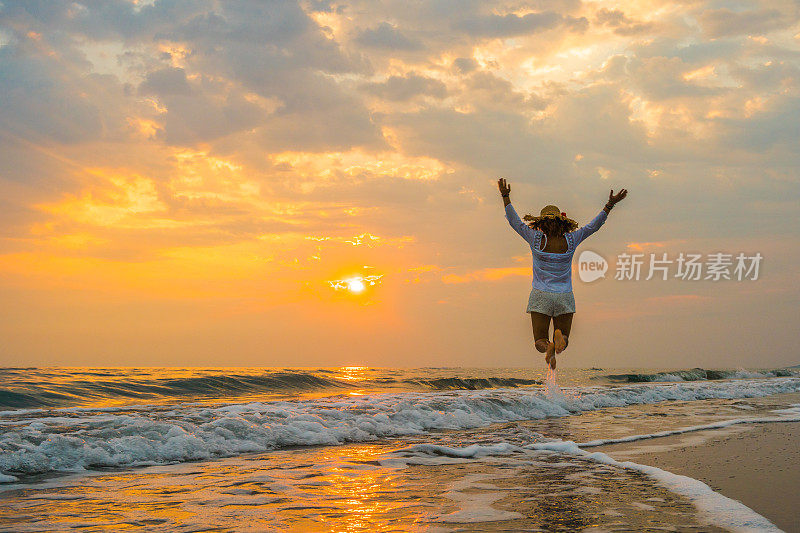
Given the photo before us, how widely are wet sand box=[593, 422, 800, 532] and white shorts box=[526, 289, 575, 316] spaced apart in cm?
195

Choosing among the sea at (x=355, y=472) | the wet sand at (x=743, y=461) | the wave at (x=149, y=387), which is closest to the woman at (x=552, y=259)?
the sea at (x=355, y=472)

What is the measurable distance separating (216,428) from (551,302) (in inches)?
195

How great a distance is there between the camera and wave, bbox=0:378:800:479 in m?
7.06

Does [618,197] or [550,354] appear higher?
[618,197]

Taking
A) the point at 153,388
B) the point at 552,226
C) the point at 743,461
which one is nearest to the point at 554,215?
the point at 552,226

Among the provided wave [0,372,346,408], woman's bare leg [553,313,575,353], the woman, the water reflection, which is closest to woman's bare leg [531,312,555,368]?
the woman

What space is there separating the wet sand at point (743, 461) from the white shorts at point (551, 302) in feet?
6.40

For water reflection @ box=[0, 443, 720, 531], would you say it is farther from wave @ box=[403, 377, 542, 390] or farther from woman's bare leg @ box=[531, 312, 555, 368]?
wave @ box=[403, 377, 542, 390]

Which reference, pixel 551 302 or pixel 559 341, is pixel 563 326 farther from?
pixel 551 302

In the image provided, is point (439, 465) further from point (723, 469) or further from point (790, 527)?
point (790, 527)

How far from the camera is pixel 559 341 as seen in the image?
355 inches

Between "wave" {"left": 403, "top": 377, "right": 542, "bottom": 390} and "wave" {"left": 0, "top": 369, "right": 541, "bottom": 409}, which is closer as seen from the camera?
"wave" {"left": 0, "top": 369, "right": 541, "bottom": 409}

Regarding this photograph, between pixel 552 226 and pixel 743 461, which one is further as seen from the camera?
pixel 552 226

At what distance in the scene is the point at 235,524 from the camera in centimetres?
436
